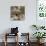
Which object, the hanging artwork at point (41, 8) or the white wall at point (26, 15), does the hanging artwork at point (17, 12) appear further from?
the hanging artwork at point (41, 8)

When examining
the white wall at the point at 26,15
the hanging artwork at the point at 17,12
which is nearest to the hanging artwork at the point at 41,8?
the white wall at the point at 26,15

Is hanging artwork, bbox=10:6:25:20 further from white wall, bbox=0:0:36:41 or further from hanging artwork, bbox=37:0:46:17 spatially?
hanging artwork, bbox=37:0:46:17

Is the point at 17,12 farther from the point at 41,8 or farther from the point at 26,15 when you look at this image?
the point at 41,8

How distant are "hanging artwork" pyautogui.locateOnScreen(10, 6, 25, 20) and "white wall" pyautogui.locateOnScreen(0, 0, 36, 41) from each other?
0.14 m

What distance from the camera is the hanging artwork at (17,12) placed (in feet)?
24.6

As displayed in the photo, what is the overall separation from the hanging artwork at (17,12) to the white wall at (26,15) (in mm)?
136

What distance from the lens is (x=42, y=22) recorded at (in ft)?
24.8

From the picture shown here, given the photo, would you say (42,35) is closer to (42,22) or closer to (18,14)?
(42,22)

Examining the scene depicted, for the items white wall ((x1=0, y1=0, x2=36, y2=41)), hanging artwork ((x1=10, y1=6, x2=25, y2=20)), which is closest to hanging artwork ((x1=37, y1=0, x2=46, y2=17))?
white wall ((x1=0, y1=0, x2=36, y2=41))

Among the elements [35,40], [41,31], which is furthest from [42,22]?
[35,40]

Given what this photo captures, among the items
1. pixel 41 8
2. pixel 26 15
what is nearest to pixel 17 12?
pixel 26 15

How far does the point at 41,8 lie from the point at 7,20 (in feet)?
5.32

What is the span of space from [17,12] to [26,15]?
0.43 m

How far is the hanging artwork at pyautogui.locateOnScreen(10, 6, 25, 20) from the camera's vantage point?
749cm
